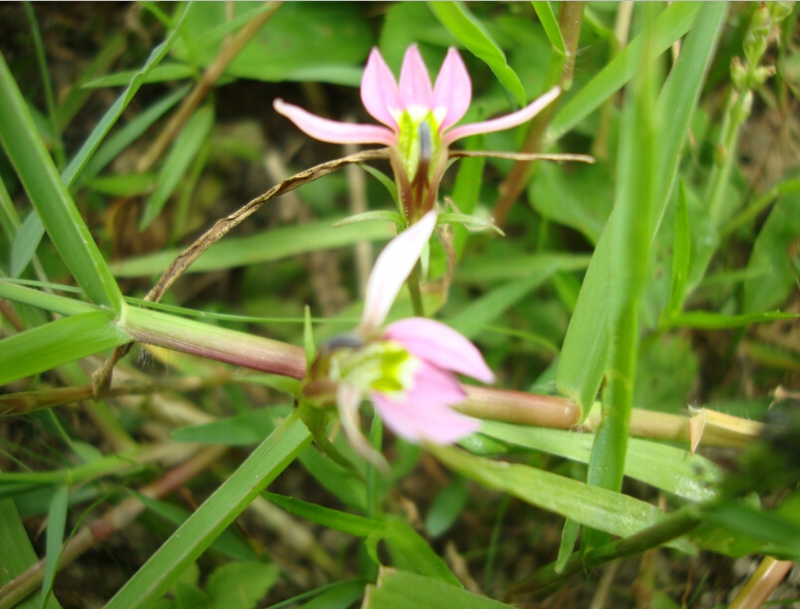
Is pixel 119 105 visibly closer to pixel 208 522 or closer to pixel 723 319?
pixel 208 522

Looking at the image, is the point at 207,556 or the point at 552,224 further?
the point at 552,224

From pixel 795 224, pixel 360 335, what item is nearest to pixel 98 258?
pixel 360 335

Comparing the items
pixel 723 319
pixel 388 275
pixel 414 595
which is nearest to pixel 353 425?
pixel 388 275

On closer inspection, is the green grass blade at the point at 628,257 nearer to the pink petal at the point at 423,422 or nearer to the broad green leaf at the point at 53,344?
the pink petal at the point at 423,422

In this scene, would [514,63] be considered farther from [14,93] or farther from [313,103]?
[14,93]

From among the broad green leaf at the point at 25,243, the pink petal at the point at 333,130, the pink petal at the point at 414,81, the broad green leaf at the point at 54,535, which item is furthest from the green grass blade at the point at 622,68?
the broad green leaf at the point at 54,535

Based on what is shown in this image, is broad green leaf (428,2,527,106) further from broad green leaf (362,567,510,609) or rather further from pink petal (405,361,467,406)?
broad green leaf (362,567,510,609)
